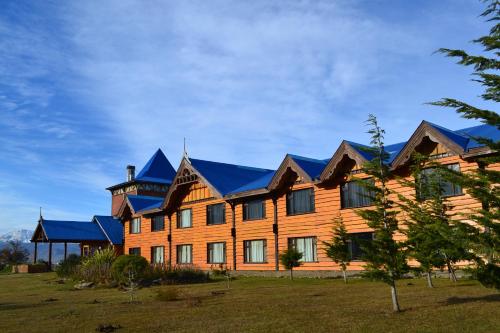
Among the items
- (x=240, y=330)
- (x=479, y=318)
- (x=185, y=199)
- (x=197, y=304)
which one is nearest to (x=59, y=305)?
(x=197, y=304)

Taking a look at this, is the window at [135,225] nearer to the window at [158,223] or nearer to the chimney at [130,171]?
the window at [158,223]

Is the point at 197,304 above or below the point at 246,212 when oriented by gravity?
below

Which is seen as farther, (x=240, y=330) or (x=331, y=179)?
(x=331, y=179)

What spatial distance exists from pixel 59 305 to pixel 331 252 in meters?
12.2

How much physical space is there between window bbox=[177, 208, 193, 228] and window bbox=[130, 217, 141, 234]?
7.23 metres

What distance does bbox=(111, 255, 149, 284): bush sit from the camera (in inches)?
1058

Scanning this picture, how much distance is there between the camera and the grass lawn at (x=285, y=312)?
11.1 metres

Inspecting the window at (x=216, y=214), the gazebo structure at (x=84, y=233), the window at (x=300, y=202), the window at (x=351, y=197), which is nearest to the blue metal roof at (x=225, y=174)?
the window at (x=216, y=214)

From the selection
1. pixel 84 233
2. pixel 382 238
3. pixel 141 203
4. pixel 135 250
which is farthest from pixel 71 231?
pixel 382 238

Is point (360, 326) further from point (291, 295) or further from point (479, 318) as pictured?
point (291, 295)

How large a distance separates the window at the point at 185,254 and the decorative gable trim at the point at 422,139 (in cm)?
1999

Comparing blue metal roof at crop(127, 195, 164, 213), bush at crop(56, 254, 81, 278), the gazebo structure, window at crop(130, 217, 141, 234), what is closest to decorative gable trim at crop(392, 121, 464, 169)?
bush at crop(56, 254, 81, 278)

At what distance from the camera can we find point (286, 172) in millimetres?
28984

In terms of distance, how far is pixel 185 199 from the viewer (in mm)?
38250
